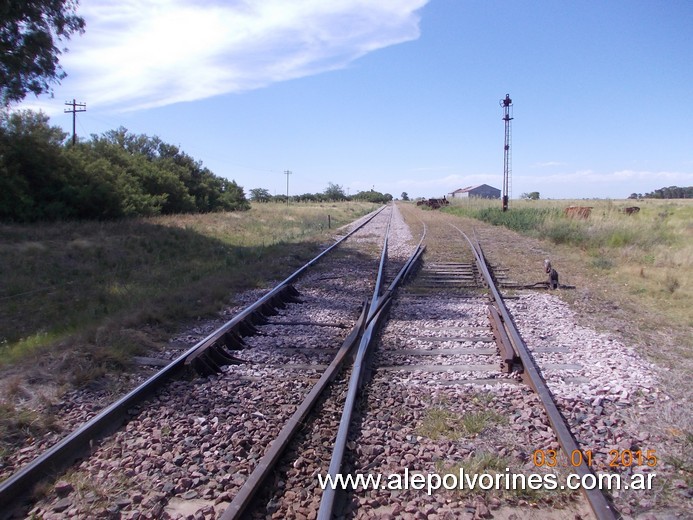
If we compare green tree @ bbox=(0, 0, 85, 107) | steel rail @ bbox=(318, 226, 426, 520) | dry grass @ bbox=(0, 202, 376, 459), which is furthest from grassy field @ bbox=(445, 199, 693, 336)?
green tree @ bbox=(0, 0, 85, 107)

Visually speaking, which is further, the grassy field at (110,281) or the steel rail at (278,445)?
the grassy field at (110,281)

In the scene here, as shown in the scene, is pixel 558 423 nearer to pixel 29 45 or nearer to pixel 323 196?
pixel 29 45

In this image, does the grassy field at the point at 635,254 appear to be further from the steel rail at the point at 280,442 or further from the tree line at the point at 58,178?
the tree line at the point at 58,178

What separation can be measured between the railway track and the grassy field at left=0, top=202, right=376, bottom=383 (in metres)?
1.47

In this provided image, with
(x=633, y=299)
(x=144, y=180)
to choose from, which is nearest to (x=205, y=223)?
(x=144, y=180)

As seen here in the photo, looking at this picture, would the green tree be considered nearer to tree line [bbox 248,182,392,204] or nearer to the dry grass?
the dry grass

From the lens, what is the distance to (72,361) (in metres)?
5.83

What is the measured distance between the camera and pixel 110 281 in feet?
39.5

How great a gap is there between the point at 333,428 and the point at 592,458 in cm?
187

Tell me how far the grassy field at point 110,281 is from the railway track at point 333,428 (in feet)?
4.81

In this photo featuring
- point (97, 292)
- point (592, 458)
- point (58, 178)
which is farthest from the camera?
point (58, 178)

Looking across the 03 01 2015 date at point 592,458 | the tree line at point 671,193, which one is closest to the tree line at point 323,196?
the tree line at point 671,193

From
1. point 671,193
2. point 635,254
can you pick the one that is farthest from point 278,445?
point 671,193

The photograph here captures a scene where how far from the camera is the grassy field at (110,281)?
672 centimetres
